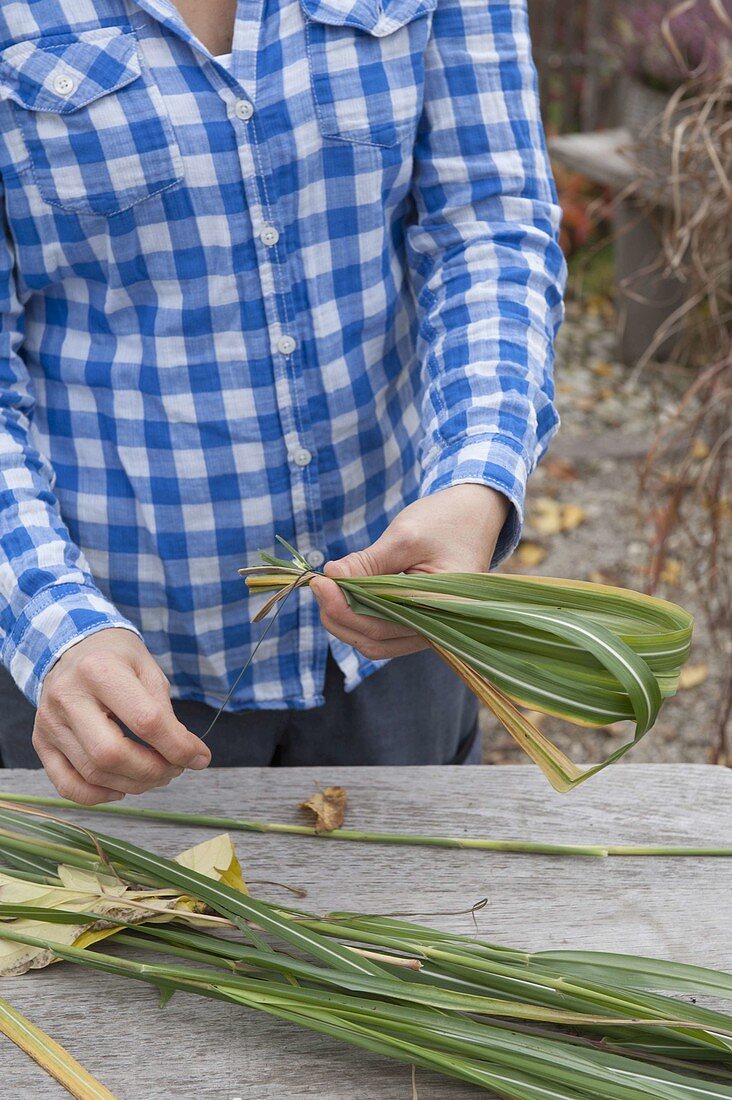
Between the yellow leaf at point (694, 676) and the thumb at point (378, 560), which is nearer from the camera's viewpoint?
the thumb at point (378, 560)

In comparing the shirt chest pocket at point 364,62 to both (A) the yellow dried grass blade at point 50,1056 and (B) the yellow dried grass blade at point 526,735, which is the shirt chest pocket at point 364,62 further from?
(A) the yellow dried grass blade at point 50,1056

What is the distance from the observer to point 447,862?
108cm

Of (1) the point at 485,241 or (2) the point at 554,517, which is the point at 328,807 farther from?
(2) the point at 554,517

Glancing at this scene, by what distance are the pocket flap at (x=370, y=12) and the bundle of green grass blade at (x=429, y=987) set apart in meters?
0.81

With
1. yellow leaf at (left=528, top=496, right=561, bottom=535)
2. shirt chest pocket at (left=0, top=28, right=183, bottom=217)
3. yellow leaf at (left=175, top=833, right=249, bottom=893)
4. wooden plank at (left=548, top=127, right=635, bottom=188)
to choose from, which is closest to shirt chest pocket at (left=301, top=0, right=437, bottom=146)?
shirt chest pocket at (left=0, top=28, right=183, bottom=217)

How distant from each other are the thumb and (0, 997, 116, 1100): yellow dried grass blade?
43 cm

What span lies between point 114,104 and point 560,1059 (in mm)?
915

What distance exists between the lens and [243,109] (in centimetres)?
112

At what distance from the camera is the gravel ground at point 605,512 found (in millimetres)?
2885

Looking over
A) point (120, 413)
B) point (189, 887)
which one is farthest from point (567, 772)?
point (120, 413)

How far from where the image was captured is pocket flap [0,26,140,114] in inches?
42.3

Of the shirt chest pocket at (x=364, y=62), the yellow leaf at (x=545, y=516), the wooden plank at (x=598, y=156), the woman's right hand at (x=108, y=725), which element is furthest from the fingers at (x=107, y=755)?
the wooden plank at (x=598, y=156)

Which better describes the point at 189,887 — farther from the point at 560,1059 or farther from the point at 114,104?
the point at 114,104

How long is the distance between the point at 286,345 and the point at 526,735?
50cm
